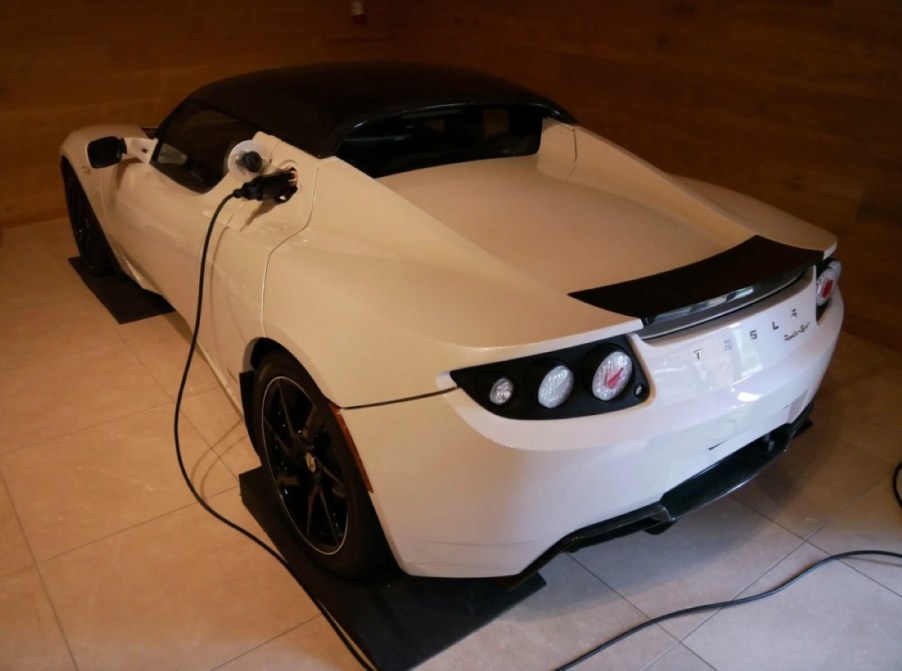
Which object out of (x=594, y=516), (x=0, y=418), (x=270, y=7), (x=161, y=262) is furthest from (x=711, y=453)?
(x=270, y=7)

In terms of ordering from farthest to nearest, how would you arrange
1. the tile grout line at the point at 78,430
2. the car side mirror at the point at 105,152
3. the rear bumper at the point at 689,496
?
the car side mirror at the point at 105,152 < the tile grout line at the point at 78,430 < the rear bumper at the point at 689,496

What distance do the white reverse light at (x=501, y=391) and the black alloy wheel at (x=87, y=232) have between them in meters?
2.35

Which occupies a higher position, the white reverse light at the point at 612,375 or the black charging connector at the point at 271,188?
the black charging connector at the point at 271,188

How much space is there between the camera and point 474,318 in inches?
46.9

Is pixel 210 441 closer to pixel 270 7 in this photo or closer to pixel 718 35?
pixel 718 35

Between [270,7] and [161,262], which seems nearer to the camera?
[161,262]

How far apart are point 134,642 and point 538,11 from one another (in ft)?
12.5

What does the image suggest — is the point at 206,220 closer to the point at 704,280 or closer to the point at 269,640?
the point at 269,640

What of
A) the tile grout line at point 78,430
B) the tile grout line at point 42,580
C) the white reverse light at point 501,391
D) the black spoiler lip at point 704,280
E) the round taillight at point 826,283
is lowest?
the tile grout line at point 42,580

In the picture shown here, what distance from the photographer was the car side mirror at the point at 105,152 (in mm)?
2236

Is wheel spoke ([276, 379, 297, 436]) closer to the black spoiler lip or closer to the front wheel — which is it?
the front wheel

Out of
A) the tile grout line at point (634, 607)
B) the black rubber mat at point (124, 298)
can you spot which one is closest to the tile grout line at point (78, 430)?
the black rubber mat at point (124, 298)

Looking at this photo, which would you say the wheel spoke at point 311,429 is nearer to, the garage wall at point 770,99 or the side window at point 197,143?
the side window at point 197,143

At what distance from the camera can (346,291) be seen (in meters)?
1.35
